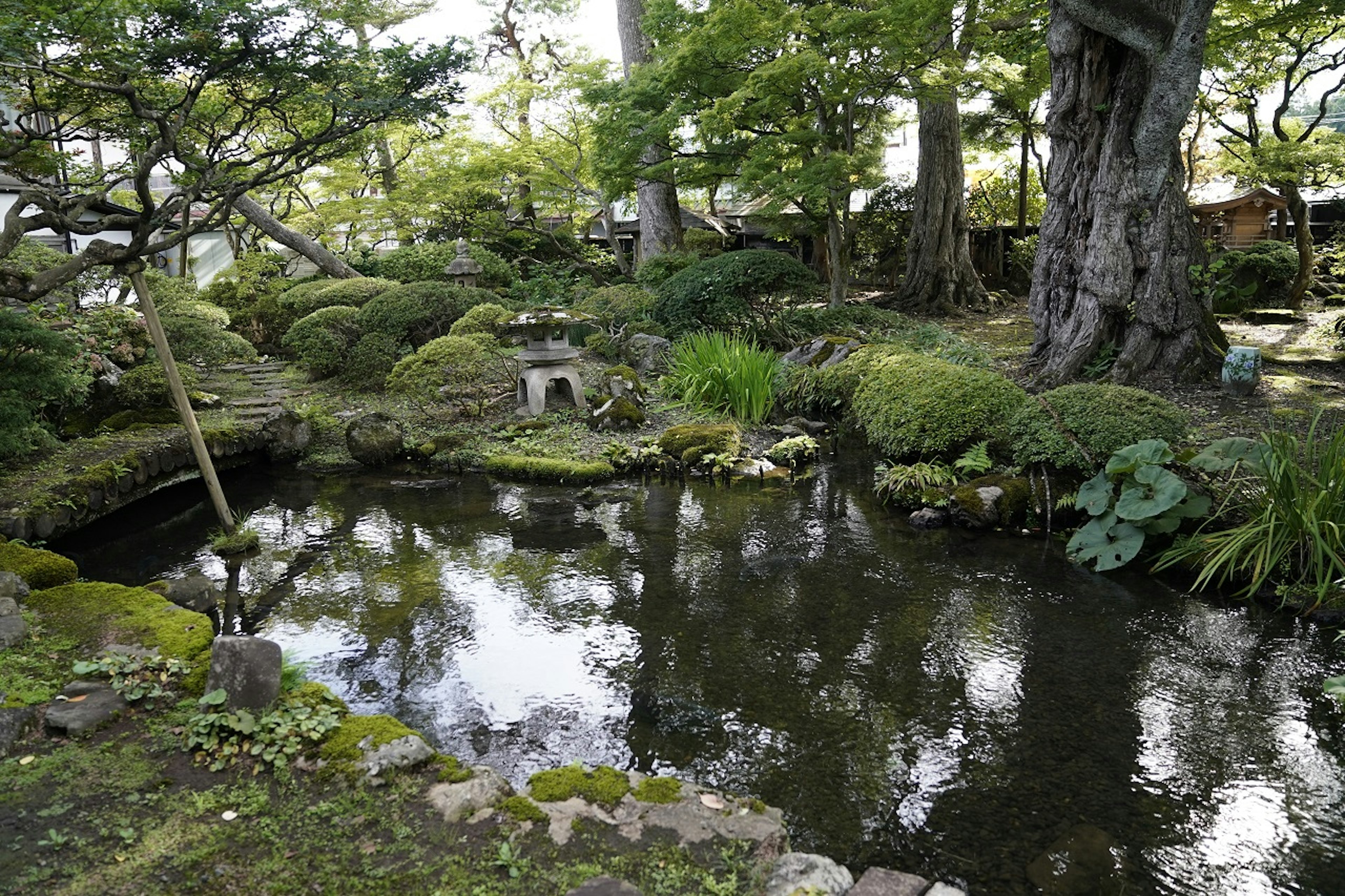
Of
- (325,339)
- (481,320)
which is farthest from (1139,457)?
(325,339)

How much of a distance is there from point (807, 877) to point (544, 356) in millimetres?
8442

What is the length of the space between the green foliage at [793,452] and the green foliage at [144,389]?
6.51 meters

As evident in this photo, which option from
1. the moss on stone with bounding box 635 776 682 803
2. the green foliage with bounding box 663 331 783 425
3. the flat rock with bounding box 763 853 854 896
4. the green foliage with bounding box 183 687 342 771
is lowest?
the flat rock with bounding box 763 853 854 896

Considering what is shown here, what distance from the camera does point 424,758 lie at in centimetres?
337

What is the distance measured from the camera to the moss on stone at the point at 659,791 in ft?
10.4

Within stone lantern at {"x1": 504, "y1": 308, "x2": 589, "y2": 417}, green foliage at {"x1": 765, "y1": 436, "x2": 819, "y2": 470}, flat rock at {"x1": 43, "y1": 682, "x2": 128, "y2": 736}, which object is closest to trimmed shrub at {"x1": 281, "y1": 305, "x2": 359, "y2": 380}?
stone lantern at {"x1": 504, "y1": 308, "x2": 589, "y2": 417}

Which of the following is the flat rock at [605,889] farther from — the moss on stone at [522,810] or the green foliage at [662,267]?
the green foliage at [662,267]

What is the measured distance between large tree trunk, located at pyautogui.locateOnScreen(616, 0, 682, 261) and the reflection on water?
37.3 feet

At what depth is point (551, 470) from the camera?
29.3 feet

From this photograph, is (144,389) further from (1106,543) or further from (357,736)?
(1106,543)

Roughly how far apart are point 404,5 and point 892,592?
23097 mm

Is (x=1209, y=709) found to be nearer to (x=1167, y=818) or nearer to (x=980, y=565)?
(x=1167, y=818)

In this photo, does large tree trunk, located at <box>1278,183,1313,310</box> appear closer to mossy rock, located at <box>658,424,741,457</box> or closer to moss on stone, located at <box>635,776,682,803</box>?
mossy rock, located at <box>658,424,741,457</box>

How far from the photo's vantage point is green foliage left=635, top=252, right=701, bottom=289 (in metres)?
15.7
